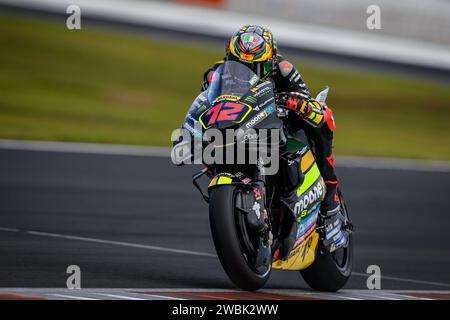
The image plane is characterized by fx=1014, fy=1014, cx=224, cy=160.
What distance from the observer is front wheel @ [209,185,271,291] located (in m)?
5.78

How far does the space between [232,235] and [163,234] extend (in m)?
3.32

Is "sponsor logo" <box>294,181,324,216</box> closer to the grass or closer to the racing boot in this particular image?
the racing boot

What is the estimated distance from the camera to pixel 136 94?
792 inches

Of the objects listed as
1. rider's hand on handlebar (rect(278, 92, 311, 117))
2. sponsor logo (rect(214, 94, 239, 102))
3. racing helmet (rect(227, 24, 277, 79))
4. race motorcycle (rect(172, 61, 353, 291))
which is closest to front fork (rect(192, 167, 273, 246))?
race motorcycle (rect(172, 61, 353, 291))

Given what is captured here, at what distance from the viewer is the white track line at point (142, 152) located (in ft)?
46.6

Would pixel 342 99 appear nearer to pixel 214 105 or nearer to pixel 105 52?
pixel 105 52

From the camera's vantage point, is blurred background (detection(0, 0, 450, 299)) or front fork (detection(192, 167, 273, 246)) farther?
blurred background (detection(0, 0, 450, 299))

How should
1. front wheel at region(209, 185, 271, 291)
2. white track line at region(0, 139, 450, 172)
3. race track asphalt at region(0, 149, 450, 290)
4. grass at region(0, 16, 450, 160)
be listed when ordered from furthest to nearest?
grass at region(0, 16, 450, 160)
white track line at region(0, 139, 450, 172)
race track asphalt at region(0, 149, 450, 290)
front wheel at region(209, 185, 271, 291)

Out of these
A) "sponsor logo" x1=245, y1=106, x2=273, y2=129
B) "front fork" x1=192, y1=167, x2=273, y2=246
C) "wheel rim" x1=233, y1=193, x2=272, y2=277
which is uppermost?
"sponsor logo" x1=245, y1=106, x2=273, y2=129

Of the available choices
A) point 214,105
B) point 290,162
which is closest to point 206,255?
point 290,162

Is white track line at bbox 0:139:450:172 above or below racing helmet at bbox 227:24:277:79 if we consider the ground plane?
above

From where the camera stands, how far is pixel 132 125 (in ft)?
57.9

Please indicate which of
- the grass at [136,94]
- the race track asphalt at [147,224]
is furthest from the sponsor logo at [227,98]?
the grass at [136,94]

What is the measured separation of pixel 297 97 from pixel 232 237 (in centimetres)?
119
